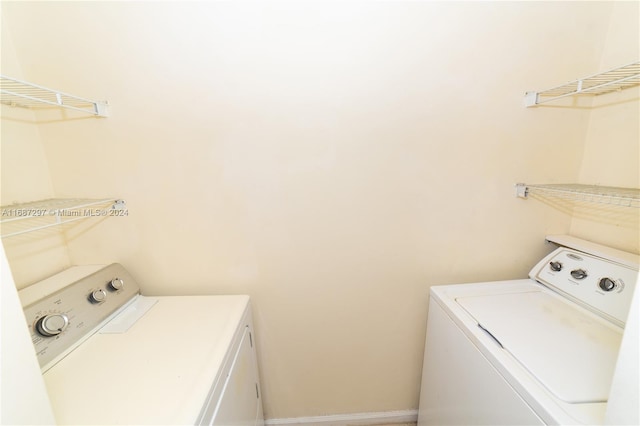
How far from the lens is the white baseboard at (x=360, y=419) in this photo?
1.55 m

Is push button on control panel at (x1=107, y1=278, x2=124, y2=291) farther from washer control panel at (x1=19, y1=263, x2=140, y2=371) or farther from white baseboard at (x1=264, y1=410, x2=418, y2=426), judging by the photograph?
white baseboard at (x1=264, y1=410, x2=418, y2=426)

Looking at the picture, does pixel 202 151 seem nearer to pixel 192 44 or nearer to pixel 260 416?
pixel 192 44

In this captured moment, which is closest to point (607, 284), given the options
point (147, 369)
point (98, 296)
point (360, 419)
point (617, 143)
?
point (617, 143)

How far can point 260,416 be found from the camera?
1.42m

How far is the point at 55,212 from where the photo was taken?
3.27ft

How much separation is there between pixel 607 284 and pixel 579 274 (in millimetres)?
105

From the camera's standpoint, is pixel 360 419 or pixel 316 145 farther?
pixel 360 419

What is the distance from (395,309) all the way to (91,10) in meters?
1.97

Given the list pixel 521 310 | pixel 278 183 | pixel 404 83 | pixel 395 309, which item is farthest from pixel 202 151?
pixel 521 310

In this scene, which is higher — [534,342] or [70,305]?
[70,305]

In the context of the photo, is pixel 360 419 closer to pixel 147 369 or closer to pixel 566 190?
pixel 147 369

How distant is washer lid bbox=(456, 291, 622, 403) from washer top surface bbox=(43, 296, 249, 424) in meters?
1.02

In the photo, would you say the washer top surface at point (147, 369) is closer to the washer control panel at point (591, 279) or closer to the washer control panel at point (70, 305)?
the washer control panel at point (70, 305)

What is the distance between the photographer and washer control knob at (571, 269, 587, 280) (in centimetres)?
111
